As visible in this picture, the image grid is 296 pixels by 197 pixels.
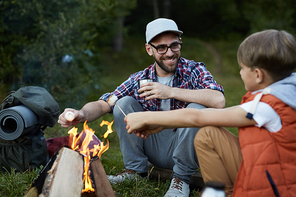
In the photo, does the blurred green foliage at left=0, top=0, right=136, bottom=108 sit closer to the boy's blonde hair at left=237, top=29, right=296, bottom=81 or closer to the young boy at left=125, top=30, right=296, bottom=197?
the young boy at left=125, top=30, right=296, bottom=197

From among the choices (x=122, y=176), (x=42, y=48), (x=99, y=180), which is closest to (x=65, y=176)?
(x=99, y=180)

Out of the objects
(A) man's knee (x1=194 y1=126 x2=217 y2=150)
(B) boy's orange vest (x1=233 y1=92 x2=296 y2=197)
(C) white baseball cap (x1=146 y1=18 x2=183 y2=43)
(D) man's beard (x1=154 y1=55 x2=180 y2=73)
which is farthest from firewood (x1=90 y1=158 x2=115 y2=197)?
(C) white baseball cap (x1=146 y1=18 x2=183 y2=43)

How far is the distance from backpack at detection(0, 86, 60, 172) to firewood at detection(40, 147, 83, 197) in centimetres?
77

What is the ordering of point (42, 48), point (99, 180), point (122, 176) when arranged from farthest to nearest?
point (42, 48) < point (122, 176) < point (99, 180)

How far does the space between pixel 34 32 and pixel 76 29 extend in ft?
2.77

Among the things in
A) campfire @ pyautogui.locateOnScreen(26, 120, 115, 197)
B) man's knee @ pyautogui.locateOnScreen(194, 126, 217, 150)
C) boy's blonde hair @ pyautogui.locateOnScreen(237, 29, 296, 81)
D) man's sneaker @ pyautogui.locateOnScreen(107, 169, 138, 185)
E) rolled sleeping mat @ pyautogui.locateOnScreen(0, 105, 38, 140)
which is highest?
boy's blonde hair @ pyautogui.locateOnScreen(237, 29, 296, 81)

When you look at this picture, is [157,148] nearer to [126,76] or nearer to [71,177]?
[71,177]

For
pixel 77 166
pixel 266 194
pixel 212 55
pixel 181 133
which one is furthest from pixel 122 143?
pixel 212 55

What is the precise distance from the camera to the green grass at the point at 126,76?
255 cm

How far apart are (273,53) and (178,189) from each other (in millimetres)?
1360

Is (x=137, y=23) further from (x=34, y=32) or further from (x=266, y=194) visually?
(x=266, y=194)

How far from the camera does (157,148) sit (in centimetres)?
295

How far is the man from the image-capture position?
2607mm

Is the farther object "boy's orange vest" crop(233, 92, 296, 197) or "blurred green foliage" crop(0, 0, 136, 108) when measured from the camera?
"blurred green foliage" crop(0, 0, 136, 108)
